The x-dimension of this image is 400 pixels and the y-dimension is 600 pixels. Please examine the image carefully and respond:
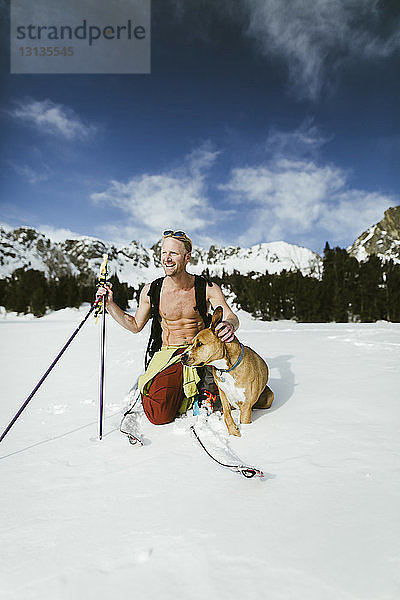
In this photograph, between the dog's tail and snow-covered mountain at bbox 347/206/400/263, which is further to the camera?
snow-covered mountain at bbox 347/206/400/263

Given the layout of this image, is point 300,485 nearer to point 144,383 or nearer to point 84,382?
point 144,383

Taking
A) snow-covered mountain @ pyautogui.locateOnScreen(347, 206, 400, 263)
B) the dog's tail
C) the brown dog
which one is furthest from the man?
snow-covered mountain @ pyautogui.locateOnScreen(347, 206, 400, 263)

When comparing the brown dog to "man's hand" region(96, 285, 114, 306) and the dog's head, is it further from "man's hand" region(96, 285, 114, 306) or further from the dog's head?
"man's hand" region(96, 285, 114, 306)

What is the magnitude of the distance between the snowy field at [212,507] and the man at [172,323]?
269 millimetres

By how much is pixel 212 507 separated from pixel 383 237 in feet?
629

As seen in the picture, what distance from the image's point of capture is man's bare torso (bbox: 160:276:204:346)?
411 cm

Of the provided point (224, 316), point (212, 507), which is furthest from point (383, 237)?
point (212, 507)

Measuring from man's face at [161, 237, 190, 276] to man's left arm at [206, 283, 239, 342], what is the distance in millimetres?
523

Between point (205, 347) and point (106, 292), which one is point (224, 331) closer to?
point (205, 347)

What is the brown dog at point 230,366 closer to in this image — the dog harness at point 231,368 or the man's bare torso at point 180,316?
the dog harness at point 231,368

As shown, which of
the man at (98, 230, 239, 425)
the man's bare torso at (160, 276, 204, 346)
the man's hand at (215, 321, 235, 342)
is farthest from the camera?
the man's bare torso at (160, 276, 204, 346)

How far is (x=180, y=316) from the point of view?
413cm

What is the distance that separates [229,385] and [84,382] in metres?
4.26

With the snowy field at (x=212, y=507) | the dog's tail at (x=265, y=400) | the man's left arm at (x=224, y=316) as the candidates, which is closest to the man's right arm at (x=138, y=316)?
the man's left arm at (x=224, y=316)
